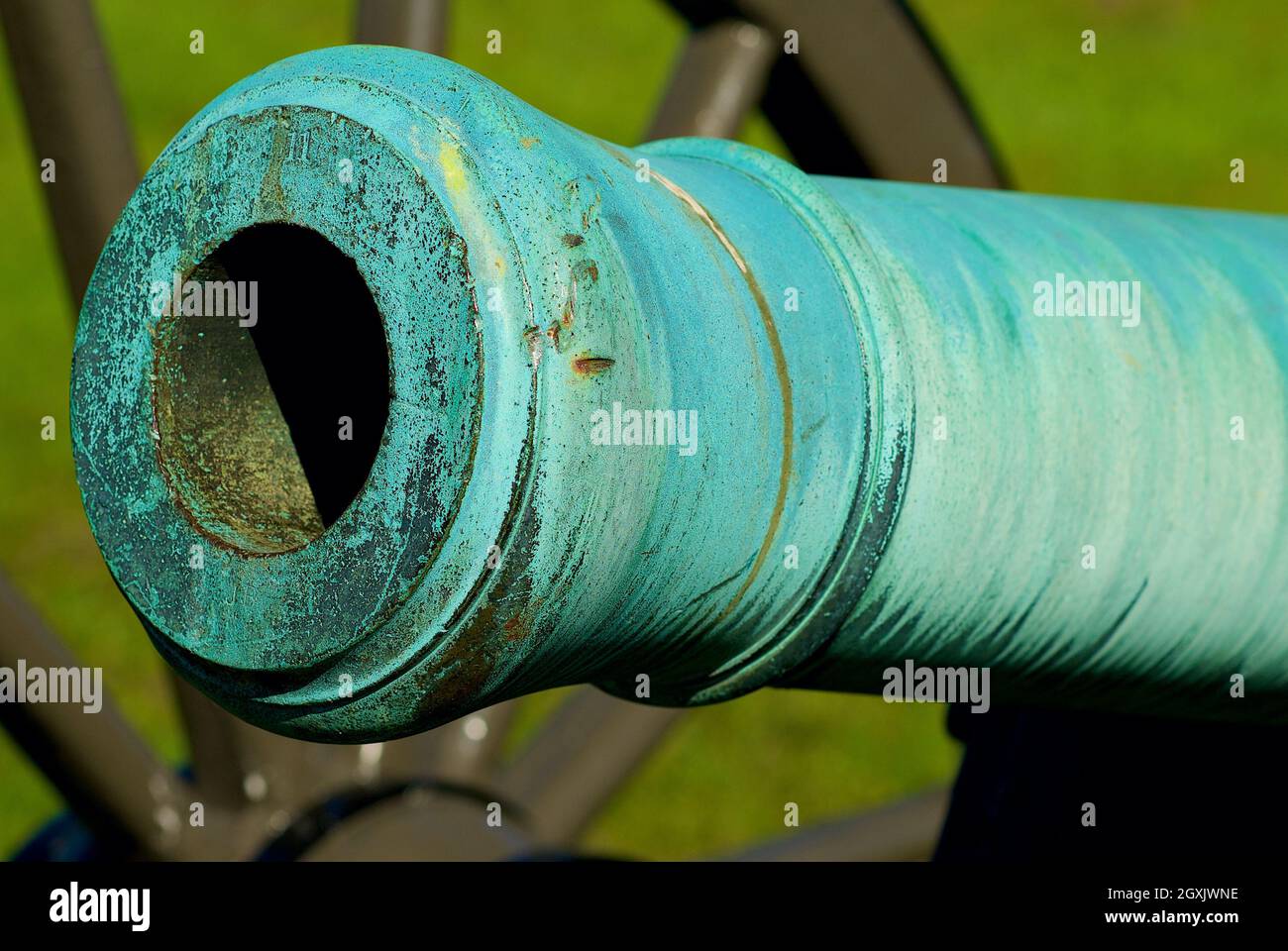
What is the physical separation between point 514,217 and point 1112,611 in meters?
0.60

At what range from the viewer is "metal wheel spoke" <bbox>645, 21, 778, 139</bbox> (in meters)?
2.66

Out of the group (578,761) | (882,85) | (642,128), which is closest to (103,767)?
(578,761)

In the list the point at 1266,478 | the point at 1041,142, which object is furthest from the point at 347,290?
the point at 1041,142

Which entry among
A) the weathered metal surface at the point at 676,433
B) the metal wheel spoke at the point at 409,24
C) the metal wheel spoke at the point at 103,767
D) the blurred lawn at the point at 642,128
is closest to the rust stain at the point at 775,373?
the weathered metal surface at the point at 676,433

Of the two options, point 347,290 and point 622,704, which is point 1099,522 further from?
point 622,704

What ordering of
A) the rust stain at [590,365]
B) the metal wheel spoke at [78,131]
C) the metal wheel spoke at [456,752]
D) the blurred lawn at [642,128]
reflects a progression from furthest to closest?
the blurred lawn at [642,128] → the metal wheel spoke at [456,752] → the metal wheel spoke at [78,131] → the rust stain at [590,365]

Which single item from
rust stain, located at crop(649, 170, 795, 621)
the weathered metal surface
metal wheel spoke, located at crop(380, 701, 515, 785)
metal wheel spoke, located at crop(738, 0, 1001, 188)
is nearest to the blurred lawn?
metal wheel spoke, located at crop(380, 701, 515, 785)

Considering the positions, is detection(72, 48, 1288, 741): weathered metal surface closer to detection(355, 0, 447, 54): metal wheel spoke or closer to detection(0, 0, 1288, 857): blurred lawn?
detection(355, 0, 447, 54): metal wheel spoke

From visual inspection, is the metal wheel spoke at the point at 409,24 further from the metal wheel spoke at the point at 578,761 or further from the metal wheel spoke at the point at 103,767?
the metal wheel spoke at the point at 578,761

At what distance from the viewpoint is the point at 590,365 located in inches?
46.1

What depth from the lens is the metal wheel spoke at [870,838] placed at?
3088 millimetres

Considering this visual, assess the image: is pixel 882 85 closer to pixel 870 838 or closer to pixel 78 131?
pixel 78 131

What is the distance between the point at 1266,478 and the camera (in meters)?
1.56

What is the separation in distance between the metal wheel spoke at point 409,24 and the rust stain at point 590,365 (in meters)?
1.52
